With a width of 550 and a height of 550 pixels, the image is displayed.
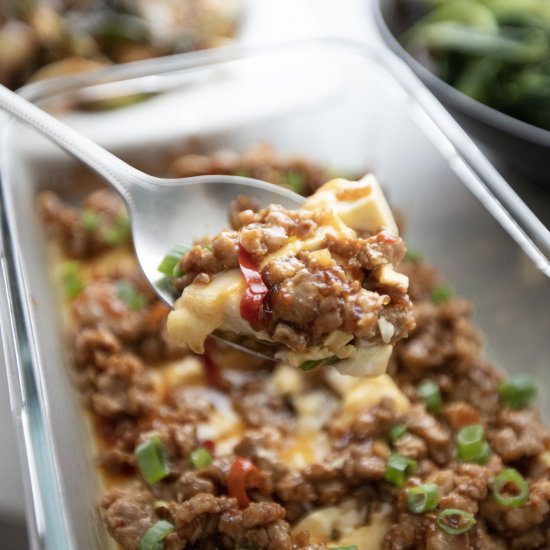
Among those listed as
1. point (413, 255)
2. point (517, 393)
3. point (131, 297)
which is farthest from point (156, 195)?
point (517, 393)

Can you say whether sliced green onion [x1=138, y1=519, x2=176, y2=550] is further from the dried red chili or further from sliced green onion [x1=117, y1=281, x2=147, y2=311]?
sliced green onion [x1=117, y1=281, x2=147, y2=311]

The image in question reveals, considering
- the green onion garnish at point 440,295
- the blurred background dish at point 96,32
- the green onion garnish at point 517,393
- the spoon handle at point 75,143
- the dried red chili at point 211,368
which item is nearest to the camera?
the spoon handle at point 75,143

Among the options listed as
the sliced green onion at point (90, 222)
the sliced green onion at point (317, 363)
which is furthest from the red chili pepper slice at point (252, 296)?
the sliced green onion at point (90, 222)

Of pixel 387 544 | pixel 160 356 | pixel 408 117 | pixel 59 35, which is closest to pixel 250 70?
pixel 408 117

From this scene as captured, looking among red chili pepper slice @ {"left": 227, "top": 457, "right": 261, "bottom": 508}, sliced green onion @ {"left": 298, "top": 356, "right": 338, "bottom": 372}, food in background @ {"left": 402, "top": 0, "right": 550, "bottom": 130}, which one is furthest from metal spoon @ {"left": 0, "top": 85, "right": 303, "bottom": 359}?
food in background @ {"left": 402, "top": 0, "right": 550, "bottom": 130}

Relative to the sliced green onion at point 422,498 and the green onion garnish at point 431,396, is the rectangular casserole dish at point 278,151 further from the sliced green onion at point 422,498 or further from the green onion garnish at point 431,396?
the sliced green onion at point 422,498

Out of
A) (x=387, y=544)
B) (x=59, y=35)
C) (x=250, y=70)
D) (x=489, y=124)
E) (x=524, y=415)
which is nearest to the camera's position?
(x=387, y=544)

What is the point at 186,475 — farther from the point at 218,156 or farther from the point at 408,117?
the point at 408,117
